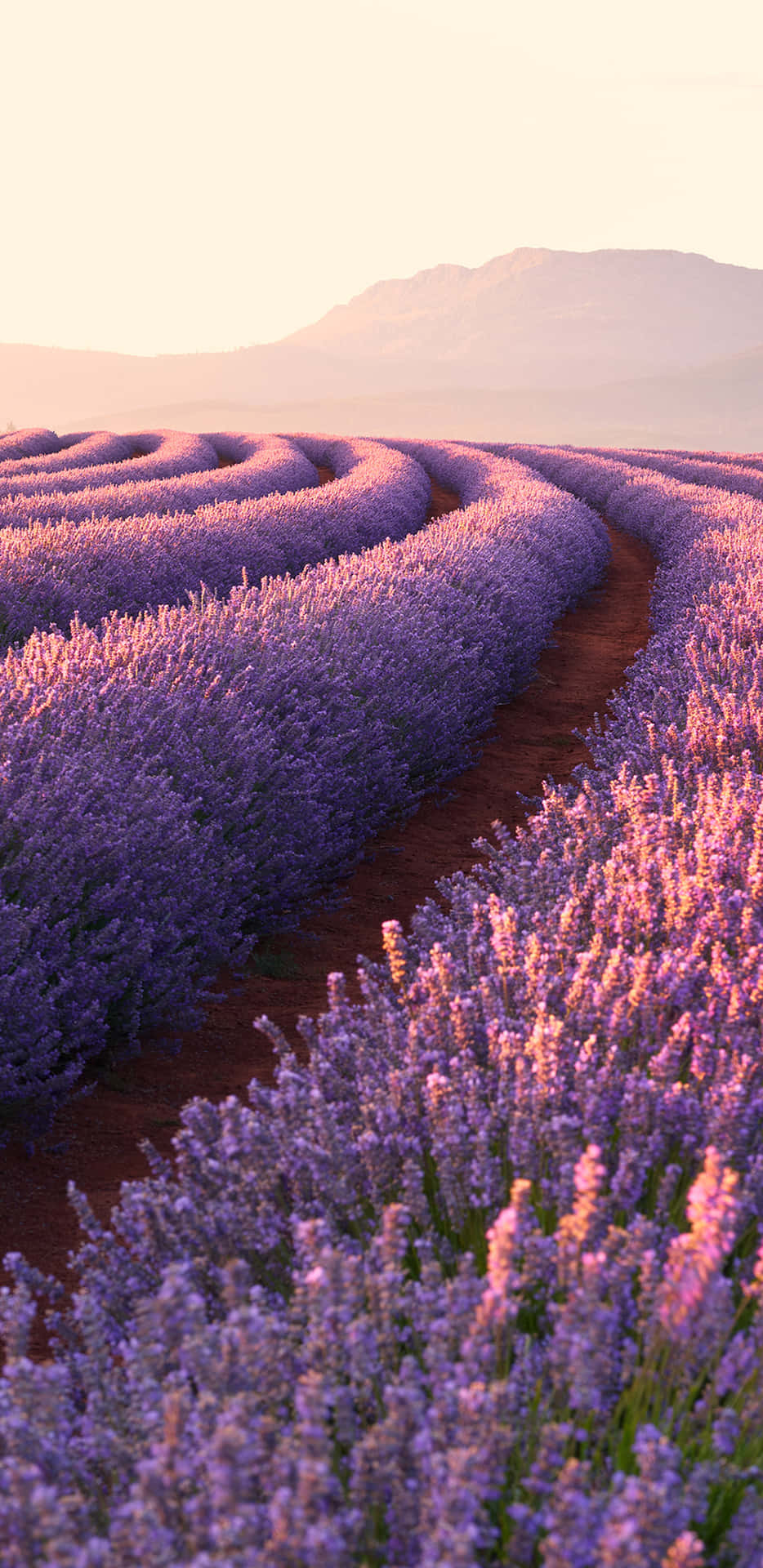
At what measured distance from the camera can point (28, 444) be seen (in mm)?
27188

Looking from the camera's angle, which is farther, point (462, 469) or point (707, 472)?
point (462, 469)

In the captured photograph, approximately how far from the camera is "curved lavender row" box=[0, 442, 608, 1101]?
3.25 meters

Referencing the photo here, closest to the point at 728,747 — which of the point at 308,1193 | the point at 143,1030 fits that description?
the point at 143,1030

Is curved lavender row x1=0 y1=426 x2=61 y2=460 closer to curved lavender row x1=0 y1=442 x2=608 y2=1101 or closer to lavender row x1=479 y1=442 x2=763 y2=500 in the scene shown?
lavender row x1=479 y1=442 x2=763 y2=500

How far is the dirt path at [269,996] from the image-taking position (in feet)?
9.61

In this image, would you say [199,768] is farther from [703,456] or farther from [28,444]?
[703,456]

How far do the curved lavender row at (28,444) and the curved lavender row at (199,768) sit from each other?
20.7 metres

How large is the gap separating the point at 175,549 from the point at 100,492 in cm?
381

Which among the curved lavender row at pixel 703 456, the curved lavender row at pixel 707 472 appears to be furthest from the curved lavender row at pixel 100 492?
the curved lavender row at pixel 703 456

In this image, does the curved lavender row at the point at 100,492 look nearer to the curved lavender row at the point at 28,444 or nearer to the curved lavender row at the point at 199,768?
the curved lavender row at the point at 199,768

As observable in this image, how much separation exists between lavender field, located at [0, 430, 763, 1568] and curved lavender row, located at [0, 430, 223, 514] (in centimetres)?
591

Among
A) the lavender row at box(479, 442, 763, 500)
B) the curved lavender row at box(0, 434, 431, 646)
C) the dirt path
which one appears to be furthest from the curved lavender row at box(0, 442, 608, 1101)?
the lavender row at box(479, 442, 763, 500)

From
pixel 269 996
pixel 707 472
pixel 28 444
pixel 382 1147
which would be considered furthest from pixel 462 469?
pixel 382 1147

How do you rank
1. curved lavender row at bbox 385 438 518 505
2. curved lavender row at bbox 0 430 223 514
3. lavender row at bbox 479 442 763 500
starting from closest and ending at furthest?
curved lavender row at bbox 0 430 223 514
curved lavender row at bbox 385 438 518 505
lavender row at bbox 479 442 763 500
